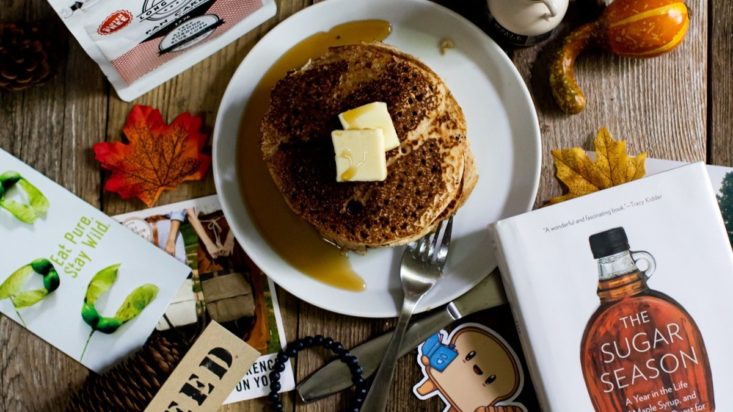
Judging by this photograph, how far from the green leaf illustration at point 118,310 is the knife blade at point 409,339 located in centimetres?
36

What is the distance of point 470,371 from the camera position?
1.22m

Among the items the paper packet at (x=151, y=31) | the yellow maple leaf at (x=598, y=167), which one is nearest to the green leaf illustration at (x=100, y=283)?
the paper packet at (x=151, y=31)

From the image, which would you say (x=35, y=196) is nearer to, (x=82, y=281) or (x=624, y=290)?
(x=82, y=281)

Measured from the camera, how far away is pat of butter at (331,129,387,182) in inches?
41.1

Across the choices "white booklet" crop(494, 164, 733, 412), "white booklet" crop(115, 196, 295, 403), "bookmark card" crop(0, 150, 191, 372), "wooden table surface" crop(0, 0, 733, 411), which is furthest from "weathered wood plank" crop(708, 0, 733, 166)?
Result: "bookmark card" crop(0, 150, 191, 372)

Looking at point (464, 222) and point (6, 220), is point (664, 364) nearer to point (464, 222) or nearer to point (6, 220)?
point (464, 222)

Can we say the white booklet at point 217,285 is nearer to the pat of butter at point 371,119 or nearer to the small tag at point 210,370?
the small tag at point 210,370

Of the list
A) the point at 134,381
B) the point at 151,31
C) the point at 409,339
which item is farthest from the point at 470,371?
the point at 151,31

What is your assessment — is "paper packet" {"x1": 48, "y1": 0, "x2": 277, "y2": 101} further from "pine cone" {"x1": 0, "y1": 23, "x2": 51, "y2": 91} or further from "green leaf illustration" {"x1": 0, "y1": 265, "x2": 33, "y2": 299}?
"green leaf illustration" {"x1": 0, "y1": 265, "x2": 33, "y2": 299}

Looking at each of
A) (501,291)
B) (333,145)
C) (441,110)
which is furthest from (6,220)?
(501,291)

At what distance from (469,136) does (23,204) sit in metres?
0.91

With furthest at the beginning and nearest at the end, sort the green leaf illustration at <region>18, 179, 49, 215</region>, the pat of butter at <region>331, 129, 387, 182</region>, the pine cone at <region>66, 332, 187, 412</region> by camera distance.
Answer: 1. the green leaf illustration at <region>18, 179, 49, 215</region>
2. the pine cone at <region>66, 332, 187, 412</region>
3. the pat of butter at <region>331, 129, 387, 182</region>

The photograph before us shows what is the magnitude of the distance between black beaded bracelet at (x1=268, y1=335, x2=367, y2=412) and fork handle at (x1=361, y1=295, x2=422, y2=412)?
0.02 meters

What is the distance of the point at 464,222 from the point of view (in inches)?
48.1
